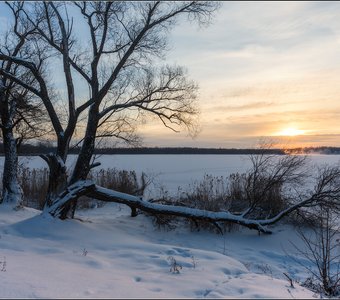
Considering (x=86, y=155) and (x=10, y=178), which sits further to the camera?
(x=10, y=178)

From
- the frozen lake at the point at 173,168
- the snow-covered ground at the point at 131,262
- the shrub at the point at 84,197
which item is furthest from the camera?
the frozen lake at the point at 173,168

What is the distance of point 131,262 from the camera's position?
7.95 meters

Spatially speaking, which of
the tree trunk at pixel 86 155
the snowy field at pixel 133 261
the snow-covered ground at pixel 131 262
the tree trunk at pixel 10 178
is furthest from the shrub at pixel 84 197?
the tree trunk at pixel 86 155

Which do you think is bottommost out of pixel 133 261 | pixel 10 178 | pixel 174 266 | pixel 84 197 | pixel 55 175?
pixel 84 197

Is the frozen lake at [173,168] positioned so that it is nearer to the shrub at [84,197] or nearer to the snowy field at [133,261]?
the shrub at [84,197]

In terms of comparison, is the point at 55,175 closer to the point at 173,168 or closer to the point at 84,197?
the point at 84,197

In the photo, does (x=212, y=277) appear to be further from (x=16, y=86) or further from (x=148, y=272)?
(x=16, y=86)

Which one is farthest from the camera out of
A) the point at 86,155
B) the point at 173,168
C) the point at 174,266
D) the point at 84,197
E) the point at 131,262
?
the point at 173,168

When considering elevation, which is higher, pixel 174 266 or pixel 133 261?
pixel 174 266

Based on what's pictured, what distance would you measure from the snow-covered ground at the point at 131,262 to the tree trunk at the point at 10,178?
44.8 inches

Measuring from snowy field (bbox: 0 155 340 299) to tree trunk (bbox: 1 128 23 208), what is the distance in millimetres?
725

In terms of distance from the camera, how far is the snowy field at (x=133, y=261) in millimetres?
5473

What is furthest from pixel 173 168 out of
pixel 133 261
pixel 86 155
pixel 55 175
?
pixel 133 261

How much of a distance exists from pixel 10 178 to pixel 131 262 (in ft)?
29.5
